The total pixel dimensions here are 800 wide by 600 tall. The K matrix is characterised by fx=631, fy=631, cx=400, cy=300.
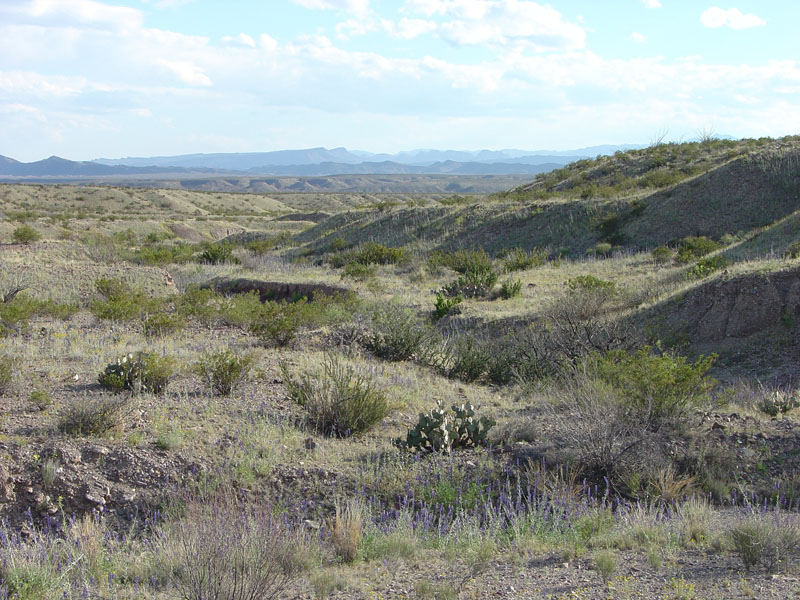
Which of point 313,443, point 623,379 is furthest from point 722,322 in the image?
point 313,443

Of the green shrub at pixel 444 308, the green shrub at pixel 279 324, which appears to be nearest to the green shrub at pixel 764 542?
the green shrub at pixel 279 324

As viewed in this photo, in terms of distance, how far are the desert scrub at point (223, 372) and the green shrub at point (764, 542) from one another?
5.63 m

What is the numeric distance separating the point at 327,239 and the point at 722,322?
26381 millimetres

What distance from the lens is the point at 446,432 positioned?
6199 millimetres

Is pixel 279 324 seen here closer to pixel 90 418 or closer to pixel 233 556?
pixel 90 418

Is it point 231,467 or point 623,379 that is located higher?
point 623,379

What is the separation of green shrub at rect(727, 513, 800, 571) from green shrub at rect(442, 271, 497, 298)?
1307 cm

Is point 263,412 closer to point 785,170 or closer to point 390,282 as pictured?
point 390,282

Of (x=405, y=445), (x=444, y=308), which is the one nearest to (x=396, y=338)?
(x=444, y=308)

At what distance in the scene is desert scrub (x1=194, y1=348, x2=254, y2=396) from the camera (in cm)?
782

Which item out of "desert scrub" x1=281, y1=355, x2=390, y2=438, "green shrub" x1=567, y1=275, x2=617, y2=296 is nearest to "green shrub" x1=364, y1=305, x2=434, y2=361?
"desert scrub" x1=281, y1=355, x2=390, y2=438

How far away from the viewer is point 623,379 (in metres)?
6.93

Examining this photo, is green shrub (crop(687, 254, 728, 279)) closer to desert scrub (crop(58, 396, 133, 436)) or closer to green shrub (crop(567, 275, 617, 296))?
green shrub (crop(567, 275, 617, 296))

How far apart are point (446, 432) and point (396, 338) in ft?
16.5
